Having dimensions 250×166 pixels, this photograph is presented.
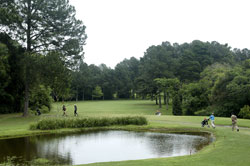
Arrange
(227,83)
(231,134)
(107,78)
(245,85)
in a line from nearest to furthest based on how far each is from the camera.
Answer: (231,134), (245,85), (227,83), (107,78)

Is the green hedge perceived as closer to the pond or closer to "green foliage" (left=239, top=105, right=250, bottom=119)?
the pond

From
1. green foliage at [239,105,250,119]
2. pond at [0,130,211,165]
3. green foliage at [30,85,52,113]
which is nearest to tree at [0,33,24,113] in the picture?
green foliage at [30,85,52,113]

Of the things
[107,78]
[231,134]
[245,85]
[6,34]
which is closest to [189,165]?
[231,134]


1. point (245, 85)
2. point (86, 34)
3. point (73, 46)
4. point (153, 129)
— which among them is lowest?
point (153, 129)

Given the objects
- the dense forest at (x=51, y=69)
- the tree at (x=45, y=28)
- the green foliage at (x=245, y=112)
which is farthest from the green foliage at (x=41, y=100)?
the green foliage at (x=245, y=112)

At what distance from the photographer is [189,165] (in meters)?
10.7

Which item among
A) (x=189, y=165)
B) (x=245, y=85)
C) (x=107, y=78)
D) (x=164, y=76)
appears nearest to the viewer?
(x=189, y=165)

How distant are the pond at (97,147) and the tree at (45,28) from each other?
15623 millimetres

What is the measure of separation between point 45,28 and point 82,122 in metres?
15.9

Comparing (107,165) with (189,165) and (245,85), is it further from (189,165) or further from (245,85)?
(245,85)

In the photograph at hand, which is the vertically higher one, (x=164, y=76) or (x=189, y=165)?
(x=164, y=76)

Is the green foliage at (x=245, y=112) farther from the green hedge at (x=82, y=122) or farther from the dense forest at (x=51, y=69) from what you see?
the green hedge at (x=82, y=122)

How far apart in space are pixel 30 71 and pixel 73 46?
710 centimetres

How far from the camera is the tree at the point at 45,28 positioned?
32156 millimetres
